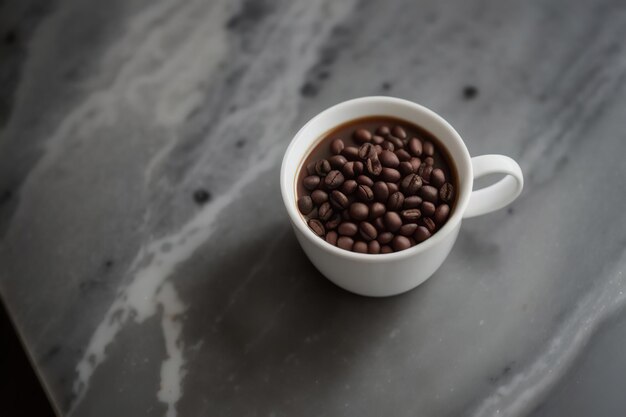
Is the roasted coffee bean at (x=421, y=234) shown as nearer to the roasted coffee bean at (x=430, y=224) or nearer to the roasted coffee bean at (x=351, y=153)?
the roasted coffee bean at (x=430, y=224)

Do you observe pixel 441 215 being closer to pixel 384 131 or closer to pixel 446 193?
pixel 446 193

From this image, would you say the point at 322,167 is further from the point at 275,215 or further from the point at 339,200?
the point at 275,215

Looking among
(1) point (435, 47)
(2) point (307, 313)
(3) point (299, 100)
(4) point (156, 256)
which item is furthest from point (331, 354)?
(1) point (435, 47)

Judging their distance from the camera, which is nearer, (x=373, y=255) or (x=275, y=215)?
(x=373, y=255)

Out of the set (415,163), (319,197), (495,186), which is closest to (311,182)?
(319,197)

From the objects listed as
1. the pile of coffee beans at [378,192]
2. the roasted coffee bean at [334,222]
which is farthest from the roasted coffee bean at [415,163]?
the roasted coffee bean at [334,222]

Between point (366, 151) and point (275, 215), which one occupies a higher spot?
point (366, 151)
